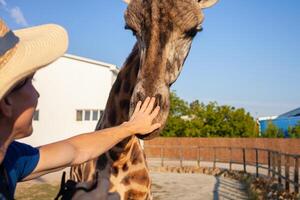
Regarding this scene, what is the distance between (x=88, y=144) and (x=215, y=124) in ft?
91.8

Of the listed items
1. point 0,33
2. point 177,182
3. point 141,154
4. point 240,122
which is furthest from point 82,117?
point 0,33

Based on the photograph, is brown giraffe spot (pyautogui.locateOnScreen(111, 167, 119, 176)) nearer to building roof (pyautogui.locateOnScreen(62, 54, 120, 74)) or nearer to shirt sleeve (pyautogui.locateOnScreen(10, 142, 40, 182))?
shirt sleeve (pyautogui.locateOnScreen(10, 142, 40, 182))

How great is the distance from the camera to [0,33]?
126 cm

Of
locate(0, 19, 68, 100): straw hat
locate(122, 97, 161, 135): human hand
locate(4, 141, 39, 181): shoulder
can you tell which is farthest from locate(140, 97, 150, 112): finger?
locate(0, 19, 68, 100): straw hat

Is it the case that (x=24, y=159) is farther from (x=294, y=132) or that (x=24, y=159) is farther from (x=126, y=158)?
(x=294, y=132)

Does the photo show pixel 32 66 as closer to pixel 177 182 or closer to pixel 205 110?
pixel 177 182

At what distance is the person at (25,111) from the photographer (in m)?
1.23

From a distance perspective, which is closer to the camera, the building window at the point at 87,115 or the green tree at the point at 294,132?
the building window at the point at 87,115

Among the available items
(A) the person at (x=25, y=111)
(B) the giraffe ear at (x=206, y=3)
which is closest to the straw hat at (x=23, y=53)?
(A) the person at (x=25, y=111)

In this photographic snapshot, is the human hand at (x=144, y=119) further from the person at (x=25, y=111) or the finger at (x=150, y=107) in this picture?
the person at (x=25, y=111)

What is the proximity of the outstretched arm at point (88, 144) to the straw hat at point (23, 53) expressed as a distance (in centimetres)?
58

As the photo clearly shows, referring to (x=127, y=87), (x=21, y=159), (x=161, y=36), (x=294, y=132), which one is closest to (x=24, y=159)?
(x=21, y=159)

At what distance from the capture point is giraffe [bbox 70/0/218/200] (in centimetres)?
220

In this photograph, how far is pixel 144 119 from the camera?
6.77 feet
